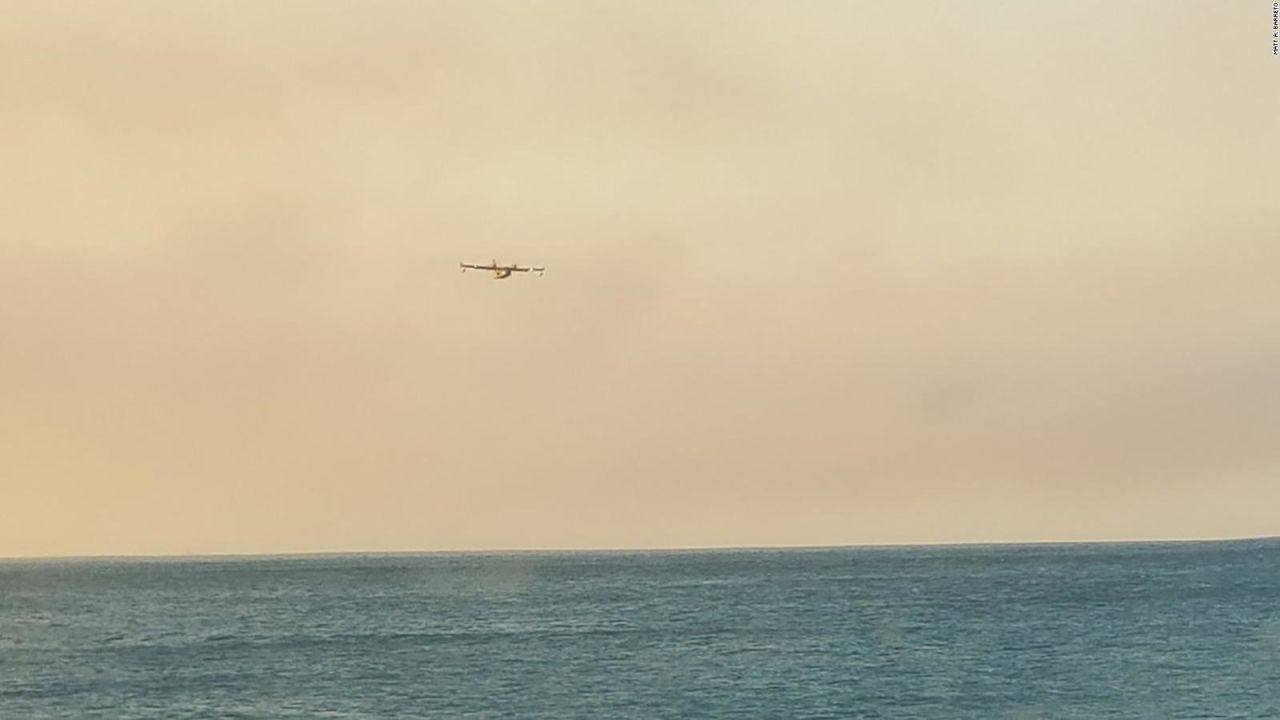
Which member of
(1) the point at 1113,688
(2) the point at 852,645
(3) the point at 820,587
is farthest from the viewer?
(3) the point at 820,587

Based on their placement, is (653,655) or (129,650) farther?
(129,650)

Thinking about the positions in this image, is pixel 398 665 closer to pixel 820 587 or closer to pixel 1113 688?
pixel 1113 688

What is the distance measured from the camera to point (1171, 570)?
19900 cm

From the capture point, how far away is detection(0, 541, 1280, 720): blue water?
7556 cm

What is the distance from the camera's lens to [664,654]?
95.9 m

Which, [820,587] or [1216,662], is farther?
[820,587]

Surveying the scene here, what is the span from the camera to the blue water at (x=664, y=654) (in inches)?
2975

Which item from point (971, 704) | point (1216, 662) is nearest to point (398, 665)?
point (971, 704)

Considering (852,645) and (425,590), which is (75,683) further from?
(425,590)

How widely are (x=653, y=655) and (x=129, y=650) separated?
117 ft

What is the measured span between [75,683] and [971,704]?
1910 inches

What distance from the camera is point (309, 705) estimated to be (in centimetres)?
7612

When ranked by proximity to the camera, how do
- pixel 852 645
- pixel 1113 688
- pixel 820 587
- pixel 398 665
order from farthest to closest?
pixel 820 587
pixel 852 645
pixel 398 665
pixel 1113 688

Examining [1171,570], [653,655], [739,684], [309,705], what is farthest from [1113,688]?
[1171,570]
